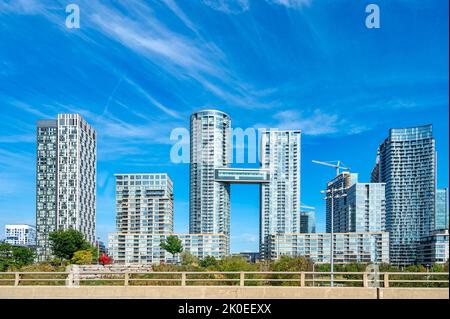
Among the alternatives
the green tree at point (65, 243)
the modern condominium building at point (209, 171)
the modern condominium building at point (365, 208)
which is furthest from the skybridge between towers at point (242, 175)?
the green tree at point (65, 243)

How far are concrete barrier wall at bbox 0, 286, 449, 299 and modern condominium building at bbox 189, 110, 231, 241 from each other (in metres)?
6.79

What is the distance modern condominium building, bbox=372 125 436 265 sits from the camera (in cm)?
3862

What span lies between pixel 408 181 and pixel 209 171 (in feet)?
83.5

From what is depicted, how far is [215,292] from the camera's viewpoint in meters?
10.3

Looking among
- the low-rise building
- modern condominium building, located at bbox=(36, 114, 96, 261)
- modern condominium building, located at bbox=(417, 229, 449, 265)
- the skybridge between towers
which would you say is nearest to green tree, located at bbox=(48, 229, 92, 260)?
the low-rise building

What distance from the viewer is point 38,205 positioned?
65000 millimetres

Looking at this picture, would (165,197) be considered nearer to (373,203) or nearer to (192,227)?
(192,227)

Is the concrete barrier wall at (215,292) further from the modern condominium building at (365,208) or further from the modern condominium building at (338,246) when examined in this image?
the modern condominium building at (338,246)

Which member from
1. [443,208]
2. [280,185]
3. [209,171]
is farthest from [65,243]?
[443,208]

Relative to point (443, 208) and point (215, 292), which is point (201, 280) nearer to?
point (215, 292)

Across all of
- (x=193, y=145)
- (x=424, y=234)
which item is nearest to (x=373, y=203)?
(x=424, y=234)

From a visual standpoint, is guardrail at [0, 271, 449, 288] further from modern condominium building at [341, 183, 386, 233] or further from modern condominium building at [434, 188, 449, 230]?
modern condominium building at [341, 183, 386, 233]
